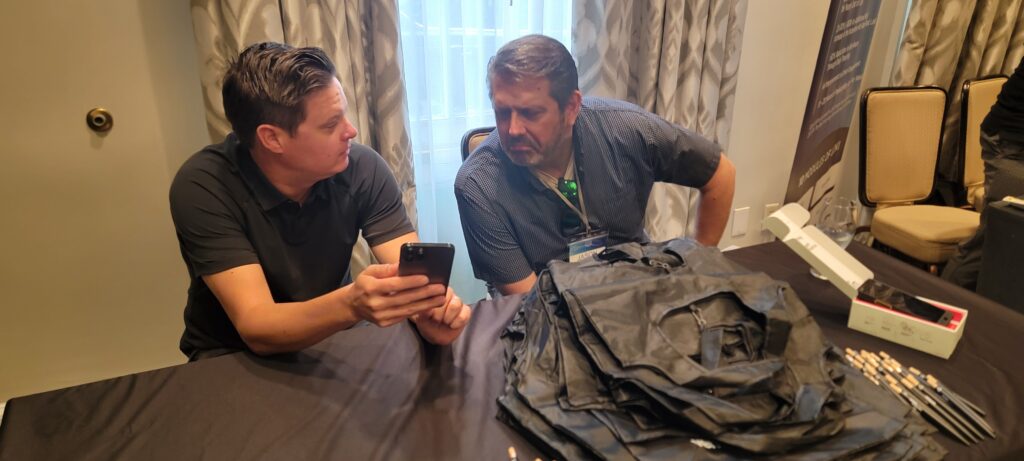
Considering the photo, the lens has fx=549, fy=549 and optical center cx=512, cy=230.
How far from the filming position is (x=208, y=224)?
1.12 m

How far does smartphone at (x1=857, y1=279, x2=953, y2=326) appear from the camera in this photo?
39.5 inches

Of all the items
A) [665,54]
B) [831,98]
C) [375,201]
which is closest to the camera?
[375,201]

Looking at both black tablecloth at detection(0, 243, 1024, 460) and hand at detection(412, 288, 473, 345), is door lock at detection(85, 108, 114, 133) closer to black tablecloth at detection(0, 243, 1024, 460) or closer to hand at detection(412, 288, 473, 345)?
black tablecloth at detection(0, 243, 1024, 460)

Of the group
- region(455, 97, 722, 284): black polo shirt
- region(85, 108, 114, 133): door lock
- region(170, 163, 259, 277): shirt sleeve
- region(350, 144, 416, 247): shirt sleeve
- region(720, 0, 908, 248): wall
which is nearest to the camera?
region(170, 163, 259, 277): shirt sleeve

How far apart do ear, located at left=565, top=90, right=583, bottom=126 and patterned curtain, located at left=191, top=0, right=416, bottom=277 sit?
0.61 meters

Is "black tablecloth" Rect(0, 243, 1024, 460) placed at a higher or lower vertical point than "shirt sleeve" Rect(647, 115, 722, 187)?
lower

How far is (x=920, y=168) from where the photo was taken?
255 cm

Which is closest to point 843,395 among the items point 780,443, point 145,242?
point 780,443

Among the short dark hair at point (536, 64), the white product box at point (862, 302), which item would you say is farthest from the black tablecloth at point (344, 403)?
the short dark hair at point (536, 64)

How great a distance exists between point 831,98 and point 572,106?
1936 mm

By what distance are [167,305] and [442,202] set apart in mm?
1041

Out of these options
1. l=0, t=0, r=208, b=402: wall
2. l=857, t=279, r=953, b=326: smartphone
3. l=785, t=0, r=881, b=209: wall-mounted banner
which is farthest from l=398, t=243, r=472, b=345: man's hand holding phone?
l=785, t=0, r=881, b=209: wall-mounted banner

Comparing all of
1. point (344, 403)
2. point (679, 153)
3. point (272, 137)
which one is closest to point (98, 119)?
point (272, 137)

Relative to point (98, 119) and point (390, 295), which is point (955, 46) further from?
point (98, 119)
